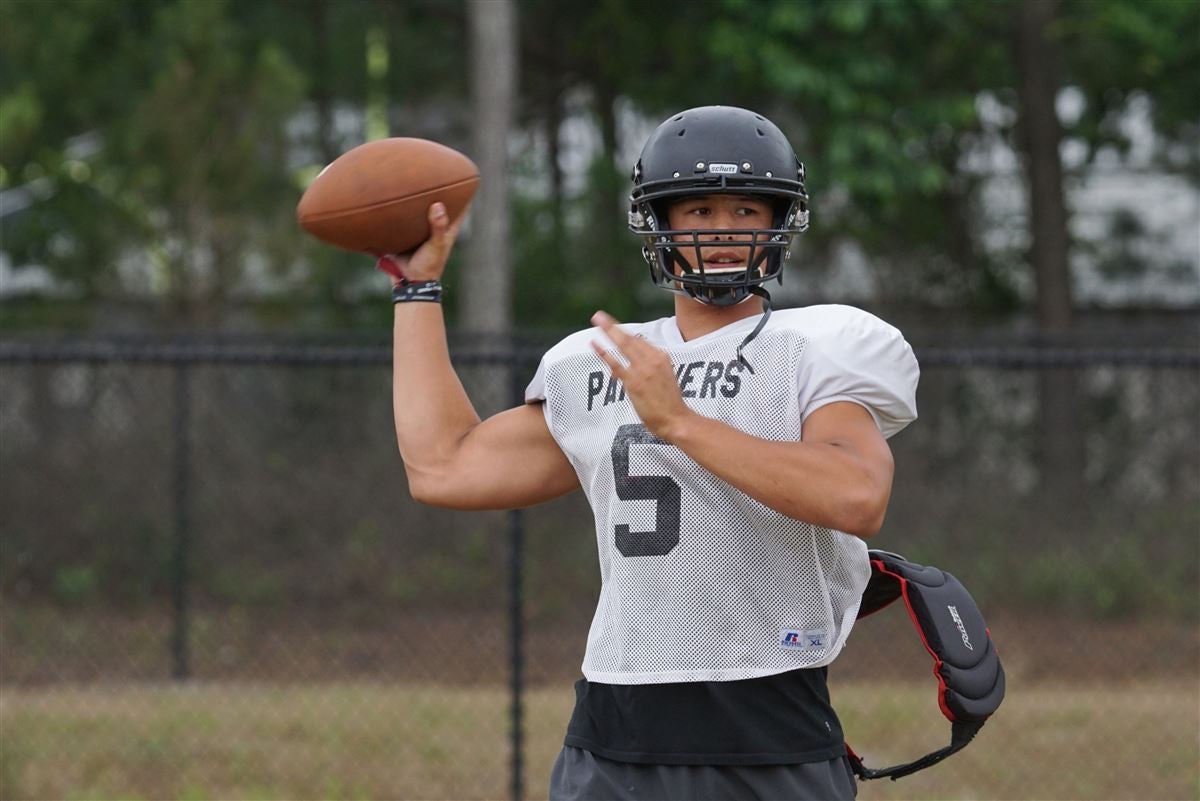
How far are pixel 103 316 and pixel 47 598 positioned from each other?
323cm

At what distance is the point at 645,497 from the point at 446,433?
0.44 meters

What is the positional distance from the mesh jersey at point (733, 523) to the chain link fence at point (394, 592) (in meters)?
4.11

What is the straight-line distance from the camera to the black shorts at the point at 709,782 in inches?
102

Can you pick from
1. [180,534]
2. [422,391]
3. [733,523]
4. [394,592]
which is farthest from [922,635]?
[394,592]

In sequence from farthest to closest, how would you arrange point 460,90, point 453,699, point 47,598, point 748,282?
point 460,90
point 47,598
point 453,699
point 748,282

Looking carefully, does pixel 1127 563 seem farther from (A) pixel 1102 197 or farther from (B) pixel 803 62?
(A) pixel 1102 197

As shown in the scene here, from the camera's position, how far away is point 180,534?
766cm

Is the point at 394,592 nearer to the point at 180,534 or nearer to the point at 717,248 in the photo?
the point at 180,534

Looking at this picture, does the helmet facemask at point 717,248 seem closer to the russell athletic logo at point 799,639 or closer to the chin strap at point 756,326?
the chin strap at point 756,326

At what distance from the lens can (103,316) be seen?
1123cm

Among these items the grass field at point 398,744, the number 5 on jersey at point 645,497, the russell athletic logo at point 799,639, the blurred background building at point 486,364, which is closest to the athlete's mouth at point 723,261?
the number 5 on jersey at point 645,497

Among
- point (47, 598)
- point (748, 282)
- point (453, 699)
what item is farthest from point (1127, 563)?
point (748, 282)

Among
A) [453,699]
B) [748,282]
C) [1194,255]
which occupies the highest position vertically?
[1194,255]

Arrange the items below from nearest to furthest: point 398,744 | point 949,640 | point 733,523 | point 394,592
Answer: point 733,523 → point 949,640 → point 398,744 → point 394,592
